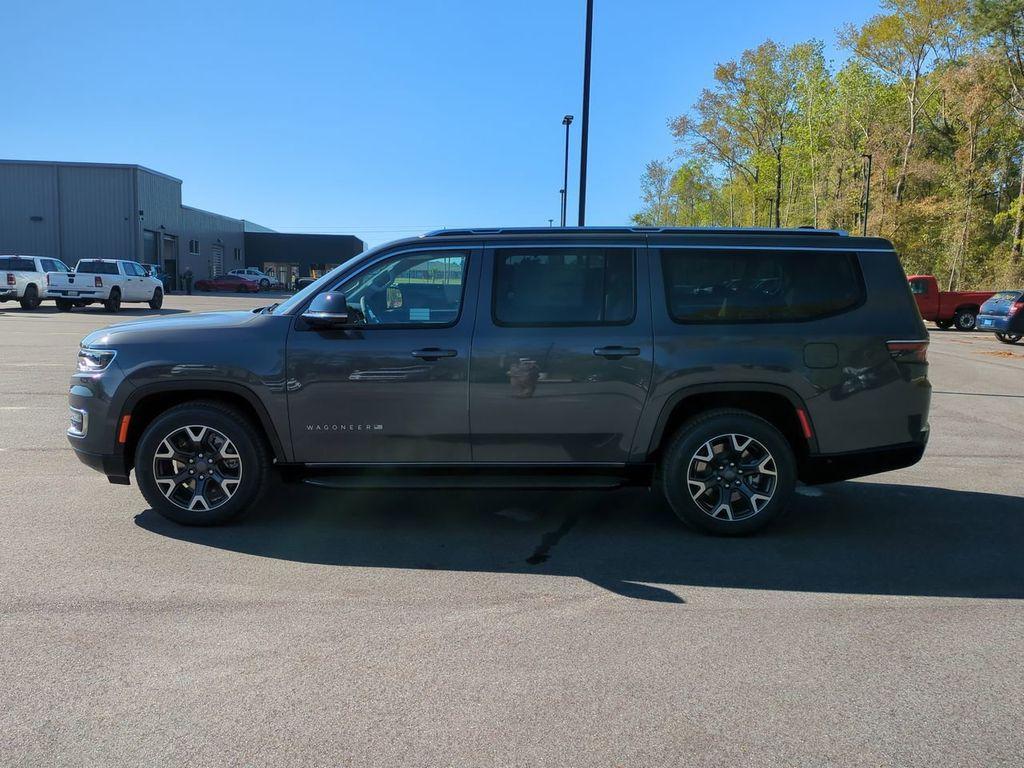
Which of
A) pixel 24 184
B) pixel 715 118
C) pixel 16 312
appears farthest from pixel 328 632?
pixel 715 118

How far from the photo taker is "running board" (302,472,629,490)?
16.6ft

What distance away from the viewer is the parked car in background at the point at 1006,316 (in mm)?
22547

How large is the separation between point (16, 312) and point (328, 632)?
98.0 feet

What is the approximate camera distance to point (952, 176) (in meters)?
49.7

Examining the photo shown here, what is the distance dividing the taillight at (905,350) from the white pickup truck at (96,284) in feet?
95.4

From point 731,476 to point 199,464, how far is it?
340 cm

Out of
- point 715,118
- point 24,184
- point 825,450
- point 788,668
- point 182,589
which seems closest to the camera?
point 788,668

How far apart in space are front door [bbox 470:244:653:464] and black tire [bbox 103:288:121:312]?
27889 millimetres

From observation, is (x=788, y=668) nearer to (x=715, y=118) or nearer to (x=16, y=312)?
(x=16, y=312)

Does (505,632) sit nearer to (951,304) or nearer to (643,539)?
(643,539)

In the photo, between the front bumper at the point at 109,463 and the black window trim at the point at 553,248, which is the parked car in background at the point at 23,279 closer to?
the front bumper at the point at 109,463

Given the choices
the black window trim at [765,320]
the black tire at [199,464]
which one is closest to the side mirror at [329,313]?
the black tire at [199,464]

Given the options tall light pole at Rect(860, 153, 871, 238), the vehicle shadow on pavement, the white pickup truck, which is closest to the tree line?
tall light pole at Rect(860, 153, 871, 238)

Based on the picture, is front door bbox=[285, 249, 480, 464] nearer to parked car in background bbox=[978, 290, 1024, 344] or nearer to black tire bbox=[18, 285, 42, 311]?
parked car in background bbox=[978, 290, 1024, 344]
